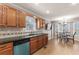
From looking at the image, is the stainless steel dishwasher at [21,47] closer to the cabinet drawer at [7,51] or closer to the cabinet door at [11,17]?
the cabinet drawer at [7,51]

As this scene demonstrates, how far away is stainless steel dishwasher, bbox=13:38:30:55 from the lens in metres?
3.29

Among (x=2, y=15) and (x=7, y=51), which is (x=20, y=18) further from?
(x=7, y=51)

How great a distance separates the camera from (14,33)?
452 centimetres

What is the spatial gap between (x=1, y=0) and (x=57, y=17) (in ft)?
9.04

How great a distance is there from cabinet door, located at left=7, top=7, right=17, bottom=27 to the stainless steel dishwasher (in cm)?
62

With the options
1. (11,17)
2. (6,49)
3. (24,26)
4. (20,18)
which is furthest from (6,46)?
(24,26)

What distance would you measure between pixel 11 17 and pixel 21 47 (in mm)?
967

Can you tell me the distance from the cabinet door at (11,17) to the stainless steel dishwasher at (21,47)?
0.62m

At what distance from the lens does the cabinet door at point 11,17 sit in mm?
3670

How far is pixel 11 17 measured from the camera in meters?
3.82

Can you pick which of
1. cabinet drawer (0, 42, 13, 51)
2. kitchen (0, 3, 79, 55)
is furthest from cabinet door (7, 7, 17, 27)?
cabinet drawer (0, 42, 13, 51)

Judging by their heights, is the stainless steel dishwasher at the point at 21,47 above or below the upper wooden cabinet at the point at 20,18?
below

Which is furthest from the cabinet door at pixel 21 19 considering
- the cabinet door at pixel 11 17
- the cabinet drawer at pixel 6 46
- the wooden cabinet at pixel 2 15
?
the cabinet drawer at pixel 6 46
